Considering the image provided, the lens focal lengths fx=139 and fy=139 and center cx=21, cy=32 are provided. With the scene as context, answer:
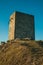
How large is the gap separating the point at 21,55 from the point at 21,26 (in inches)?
593

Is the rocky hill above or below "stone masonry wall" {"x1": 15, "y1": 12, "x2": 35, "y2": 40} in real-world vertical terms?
below

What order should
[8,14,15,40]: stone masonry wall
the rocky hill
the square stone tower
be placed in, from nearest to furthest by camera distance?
1. the rocky hill
2. the square stone tower
3. [8,14,15,40]: stone masonry wall

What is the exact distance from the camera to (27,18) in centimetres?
3136

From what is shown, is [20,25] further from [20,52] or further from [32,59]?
[32,59]

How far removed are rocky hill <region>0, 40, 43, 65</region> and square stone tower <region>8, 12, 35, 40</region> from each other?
1138 cm

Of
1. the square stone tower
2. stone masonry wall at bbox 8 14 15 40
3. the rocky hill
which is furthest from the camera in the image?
stone masonry wall at bbox 8 14 15 40

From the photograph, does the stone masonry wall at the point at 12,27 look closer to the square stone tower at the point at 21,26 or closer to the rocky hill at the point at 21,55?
the square stone tower at the point at 21,26

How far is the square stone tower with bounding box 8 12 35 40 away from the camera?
98.1 feet

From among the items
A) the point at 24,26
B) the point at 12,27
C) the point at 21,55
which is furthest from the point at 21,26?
the point at 21,55

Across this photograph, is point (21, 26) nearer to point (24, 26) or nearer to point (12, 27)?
point (24, 26)

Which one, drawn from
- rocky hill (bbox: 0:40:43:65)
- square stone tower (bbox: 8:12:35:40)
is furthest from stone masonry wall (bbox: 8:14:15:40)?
rocky hill (bbox: 0:40:43:65)

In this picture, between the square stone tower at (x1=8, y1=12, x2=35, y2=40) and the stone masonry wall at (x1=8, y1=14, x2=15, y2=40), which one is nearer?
the square stone tower at (x1=8, y1=12, x2=35, y2=40)

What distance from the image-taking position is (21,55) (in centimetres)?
1555

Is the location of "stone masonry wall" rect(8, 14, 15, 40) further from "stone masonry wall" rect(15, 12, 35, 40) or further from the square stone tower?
"stone masonry wall" rect(15, 12, 35, 40)
